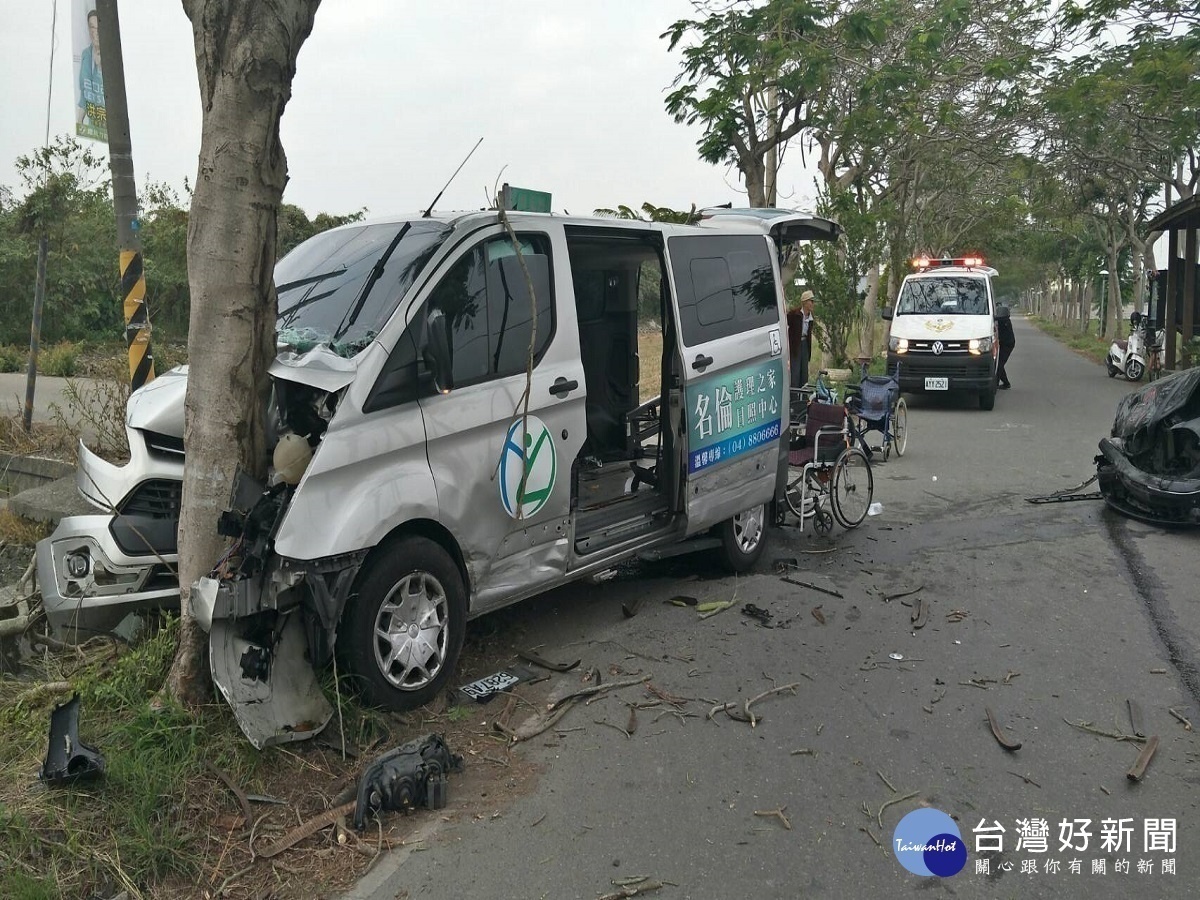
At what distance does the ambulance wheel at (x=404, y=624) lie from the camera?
13.3 ft

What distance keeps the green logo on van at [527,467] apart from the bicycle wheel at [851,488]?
3492 millimetres

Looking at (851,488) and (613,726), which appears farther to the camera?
(851,488)

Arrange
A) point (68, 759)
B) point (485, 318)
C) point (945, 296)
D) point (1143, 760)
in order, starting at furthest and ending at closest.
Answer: point (945, 296) < point (485, 318) < point (1143, 760) < point (68, 759)

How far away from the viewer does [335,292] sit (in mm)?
4727

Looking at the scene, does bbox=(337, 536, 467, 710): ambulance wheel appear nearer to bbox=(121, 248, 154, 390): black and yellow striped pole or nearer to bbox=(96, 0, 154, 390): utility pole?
bbox=(96, 0, 154, 390): utility pole

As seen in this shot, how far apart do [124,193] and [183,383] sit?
327cm

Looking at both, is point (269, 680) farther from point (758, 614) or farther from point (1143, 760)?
point (1143, 760)

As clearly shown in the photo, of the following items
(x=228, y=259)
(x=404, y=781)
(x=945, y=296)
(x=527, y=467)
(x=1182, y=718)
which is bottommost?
(x=1182, y=718)

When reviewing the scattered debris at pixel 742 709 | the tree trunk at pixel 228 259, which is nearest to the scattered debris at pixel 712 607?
the scattered debris at pixel 742 709

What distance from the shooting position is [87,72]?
733 cm

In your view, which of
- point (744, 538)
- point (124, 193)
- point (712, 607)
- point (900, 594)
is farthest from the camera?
point (124, 193)

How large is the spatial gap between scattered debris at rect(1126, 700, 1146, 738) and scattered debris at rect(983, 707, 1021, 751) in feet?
1.88

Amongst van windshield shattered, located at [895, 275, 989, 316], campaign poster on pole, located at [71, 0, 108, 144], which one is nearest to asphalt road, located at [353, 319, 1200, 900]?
campaign poster on pole, located at [71, 0, 108, 144]

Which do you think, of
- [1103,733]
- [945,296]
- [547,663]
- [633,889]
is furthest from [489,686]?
[945,296]
